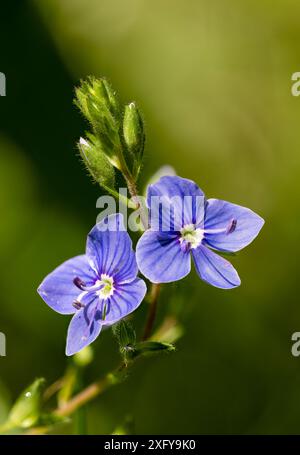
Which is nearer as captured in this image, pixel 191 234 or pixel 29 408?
pixel 191 234

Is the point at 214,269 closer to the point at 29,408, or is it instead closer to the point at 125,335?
the point at 125,335

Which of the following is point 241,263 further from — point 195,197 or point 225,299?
point 195,197

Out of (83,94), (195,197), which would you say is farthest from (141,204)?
(83,94)

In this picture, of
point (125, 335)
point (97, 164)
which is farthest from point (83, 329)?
point (97, 164)

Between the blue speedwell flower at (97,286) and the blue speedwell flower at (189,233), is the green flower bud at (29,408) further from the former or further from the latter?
the blue speedwell flower at (189,233)

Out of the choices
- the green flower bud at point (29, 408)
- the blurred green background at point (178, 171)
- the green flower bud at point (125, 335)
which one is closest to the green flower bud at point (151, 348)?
the green flower bud at point (125, 335)
